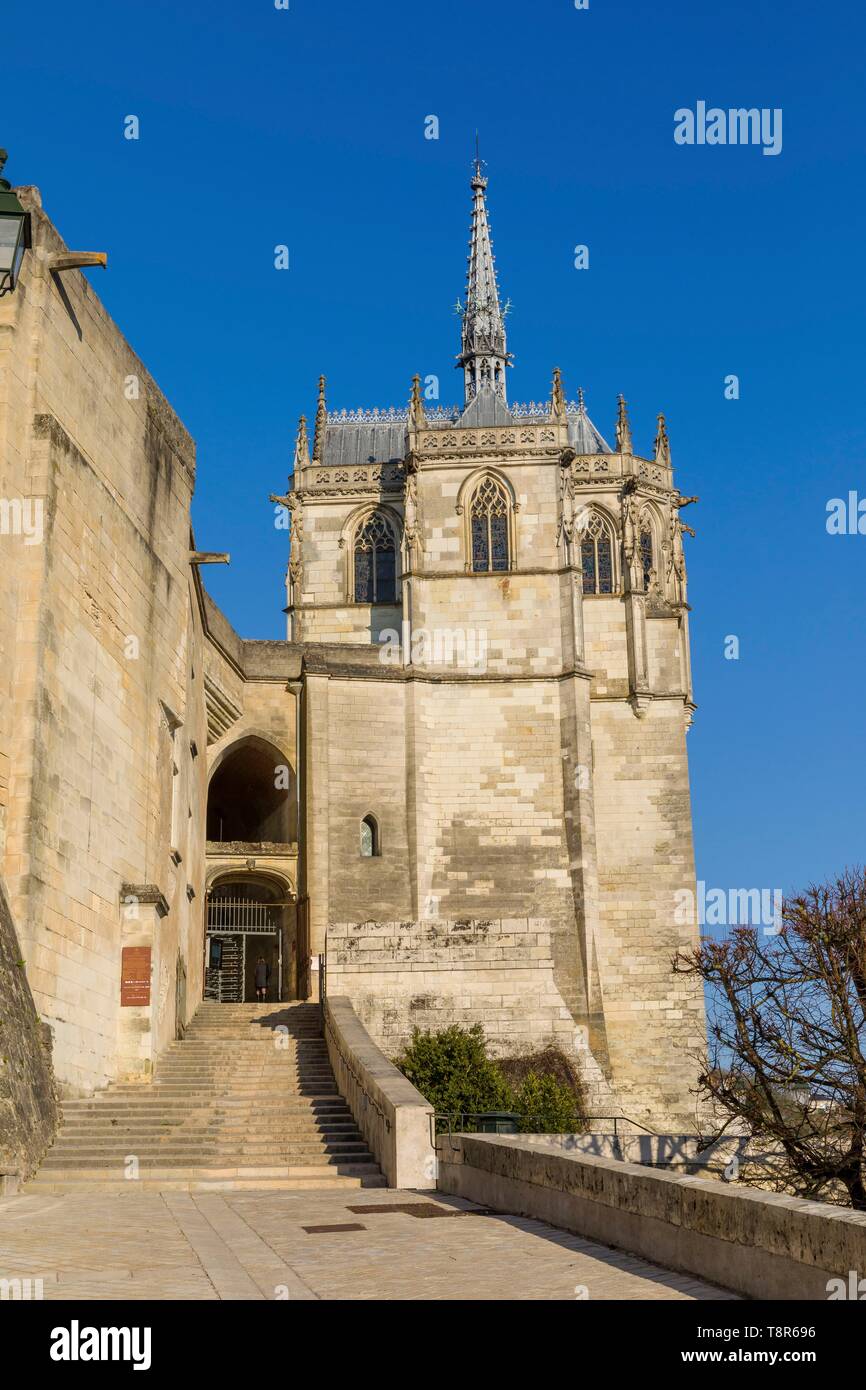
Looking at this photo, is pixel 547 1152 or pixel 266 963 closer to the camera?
pixel 547 1152

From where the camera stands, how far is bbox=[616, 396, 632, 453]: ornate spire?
4356 cm

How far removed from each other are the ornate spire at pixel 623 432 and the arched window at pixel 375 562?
23.6 ft

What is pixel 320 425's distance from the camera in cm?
4694

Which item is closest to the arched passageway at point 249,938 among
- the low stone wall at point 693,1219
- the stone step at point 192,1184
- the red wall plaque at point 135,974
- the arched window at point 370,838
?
the arched window at point 370,838

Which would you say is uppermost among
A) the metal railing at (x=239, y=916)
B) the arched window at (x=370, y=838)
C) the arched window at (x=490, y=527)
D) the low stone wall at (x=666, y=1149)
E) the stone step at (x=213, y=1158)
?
the arched window at (x=490, y=527)

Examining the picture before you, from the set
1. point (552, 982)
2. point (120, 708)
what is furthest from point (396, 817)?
point (120, 708)

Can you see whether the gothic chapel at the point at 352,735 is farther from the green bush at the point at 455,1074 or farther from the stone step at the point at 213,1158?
the green bush at the point at 455,1074

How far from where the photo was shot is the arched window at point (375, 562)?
41.9m

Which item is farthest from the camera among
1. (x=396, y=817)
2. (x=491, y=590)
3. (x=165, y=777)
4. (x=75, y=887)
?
(x=491, y=590)

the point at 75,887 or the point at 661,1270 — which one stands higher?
the point at 75,887

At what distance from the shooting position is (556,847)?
111 ft

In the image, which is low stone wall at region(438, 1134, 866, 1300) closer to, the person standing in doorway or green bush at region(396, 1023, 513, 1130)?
green bush at region(396, 1023, 513, 1130)
